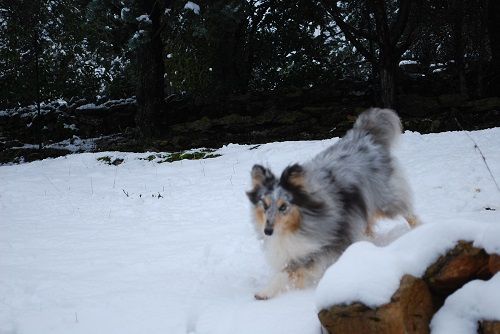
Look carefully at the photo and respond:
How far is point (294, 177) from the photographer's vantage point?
4246 mm

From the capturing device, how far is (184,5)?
39.8ft

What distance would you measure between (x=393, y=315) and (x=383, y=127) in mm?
3386

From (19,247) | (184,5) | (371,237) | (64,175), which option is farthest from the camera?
(184,5)

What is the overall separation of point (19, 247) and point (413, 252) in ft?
17.6

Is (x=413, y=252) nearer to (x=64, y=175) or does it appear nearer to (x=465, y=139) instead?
(x=465, y=139)

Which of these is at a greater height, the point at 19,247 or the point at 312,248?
the point at 312,248

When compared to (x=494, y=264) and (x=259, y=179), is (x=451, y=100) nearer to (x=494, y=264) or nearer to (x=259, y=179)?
(x=259, y=179)

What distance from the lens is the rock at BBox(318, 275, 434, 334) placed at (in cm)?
246

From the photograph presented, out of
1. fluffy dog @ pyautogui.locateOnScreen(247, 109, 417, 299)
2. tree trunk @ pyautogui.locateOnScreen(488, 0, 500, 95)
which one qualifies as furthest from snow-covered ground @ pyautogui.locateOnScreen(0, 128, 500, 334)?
tree trunk @ pyautogui.locateOnScreen(488, 0, 500, 95)

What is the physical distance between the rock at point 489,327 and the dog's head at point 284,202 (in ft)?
6.45

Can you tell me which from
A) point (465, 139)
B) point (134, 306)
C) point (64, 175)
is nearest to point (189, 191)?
→ point (64, 175)

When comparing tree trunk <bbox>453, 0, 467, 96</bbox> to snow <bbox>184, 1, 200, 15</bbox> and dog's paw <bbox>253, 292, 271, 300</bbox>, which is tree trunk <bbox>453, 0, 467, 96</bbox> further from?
dog's paw <bbox>253, 292, 271, 300</bbox>

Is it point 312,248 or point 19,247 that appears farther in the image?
point 19,247

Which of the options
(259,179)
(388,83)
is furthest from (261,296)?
(388,83)
